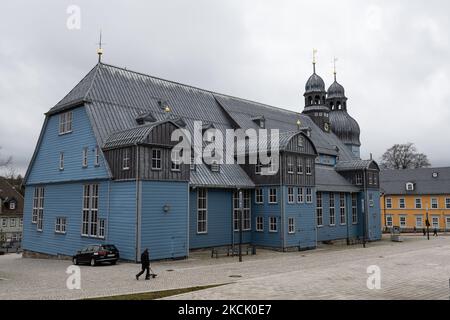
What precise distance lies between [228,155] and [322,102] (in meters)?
28.8

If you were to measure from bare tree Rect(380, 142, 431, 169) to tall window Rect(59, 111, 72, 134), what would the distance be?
3054 inches

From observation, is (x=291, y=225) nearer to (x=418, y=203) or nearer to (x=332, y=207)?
(x=332, y=207)

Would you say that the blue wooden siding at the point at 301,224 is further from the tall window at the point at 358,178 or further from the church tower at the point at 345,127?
the church tower at the point at 345,127

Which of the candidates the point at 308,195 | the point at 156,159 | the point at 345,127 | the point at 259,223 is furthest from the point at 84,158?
the point at 345,127

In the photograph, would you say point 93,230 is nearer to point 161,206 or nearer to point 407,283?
point 161,206

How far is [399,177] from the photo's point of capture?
7269 centimetres

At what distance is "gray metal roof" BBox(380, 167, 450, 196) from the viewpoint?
68.1 meters

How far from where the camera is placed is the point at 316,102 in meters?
64.1

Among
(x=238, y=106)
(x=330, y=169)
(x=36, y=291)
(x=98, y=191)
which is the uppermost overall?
(x=238, y=106)

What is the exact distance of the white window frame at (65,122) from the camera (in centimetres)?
3432

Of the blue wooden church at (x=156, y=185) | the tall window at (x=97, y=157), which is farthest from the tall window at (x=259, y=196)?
the tall window at (x=97, y=157)

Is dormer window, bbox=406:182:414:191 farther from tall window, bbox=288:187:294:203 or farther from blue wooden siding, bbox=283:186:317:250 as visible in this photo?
tall window, bbox=288:187:294:203

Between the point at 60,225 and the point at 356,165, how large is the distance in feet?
109
